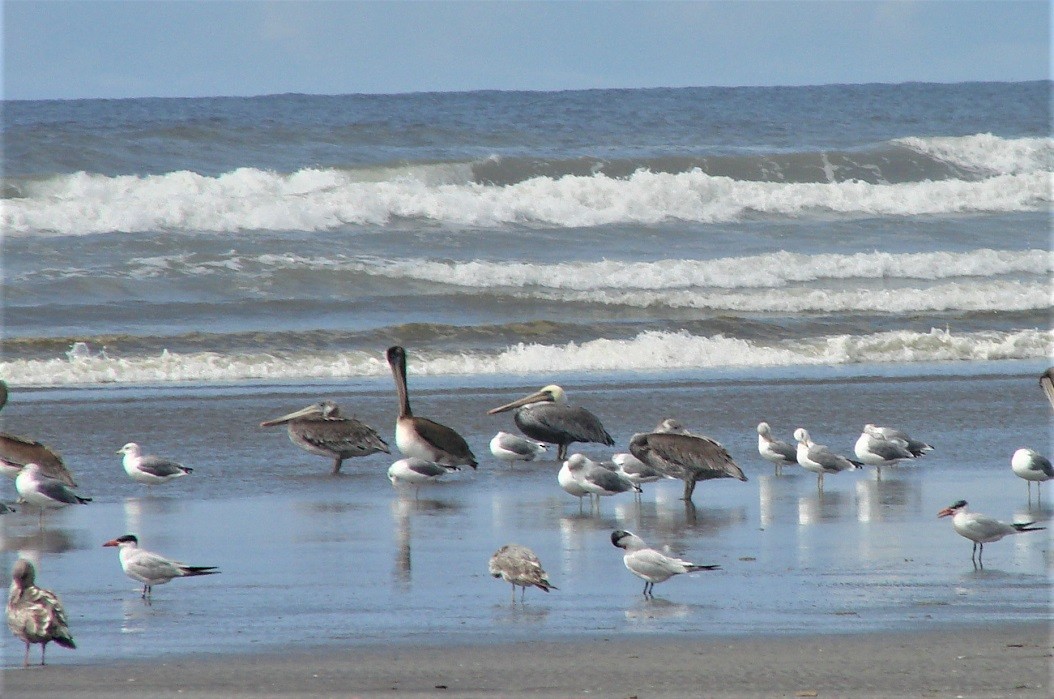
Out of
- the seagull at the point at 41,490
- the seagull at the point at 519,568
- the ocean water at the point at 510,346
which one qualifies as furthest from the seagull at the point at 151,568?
the seagull at the point at 41,490

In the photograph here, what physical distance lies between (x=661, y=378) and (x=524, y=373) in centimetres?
164

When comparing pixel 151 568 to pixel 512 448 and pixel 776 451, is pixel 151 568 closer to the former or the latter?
pixel 512 448

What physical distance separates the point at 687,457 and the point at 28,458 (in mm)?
4469

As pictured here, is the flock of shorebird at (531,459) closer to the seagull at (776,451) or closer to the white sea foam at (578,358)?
the seagull at (776,451)

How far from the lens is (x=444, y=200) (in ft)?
96.4

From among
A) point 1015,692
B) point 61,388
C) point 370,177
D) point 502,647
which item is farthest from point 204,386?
point 370,177

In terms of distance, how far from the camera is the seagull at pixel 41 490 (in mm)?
9148

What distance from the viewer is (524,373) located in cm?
1689

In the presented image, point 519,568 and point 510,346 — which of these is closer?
point 519,568

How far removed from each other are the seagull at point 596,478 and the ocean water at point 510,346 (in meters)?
0.27

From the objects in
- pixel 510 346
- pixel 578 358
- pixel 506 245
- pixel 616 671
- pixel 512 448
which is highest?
pixel 506 245

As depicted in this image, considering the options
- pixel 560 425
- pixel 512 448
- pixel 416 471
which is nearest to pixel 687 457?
pixel 416 471

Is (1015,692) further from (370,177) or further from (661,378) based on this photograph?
(370,177)

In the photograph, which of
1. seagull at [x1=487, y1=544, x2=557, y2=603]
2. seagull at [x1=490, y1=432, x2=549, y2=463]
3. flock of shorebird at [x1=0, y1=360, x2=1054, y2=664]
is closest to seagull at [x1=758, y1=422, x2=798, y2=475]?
flock of shorebird at [x1=0, y1=360, x2=1054, y2=664]
